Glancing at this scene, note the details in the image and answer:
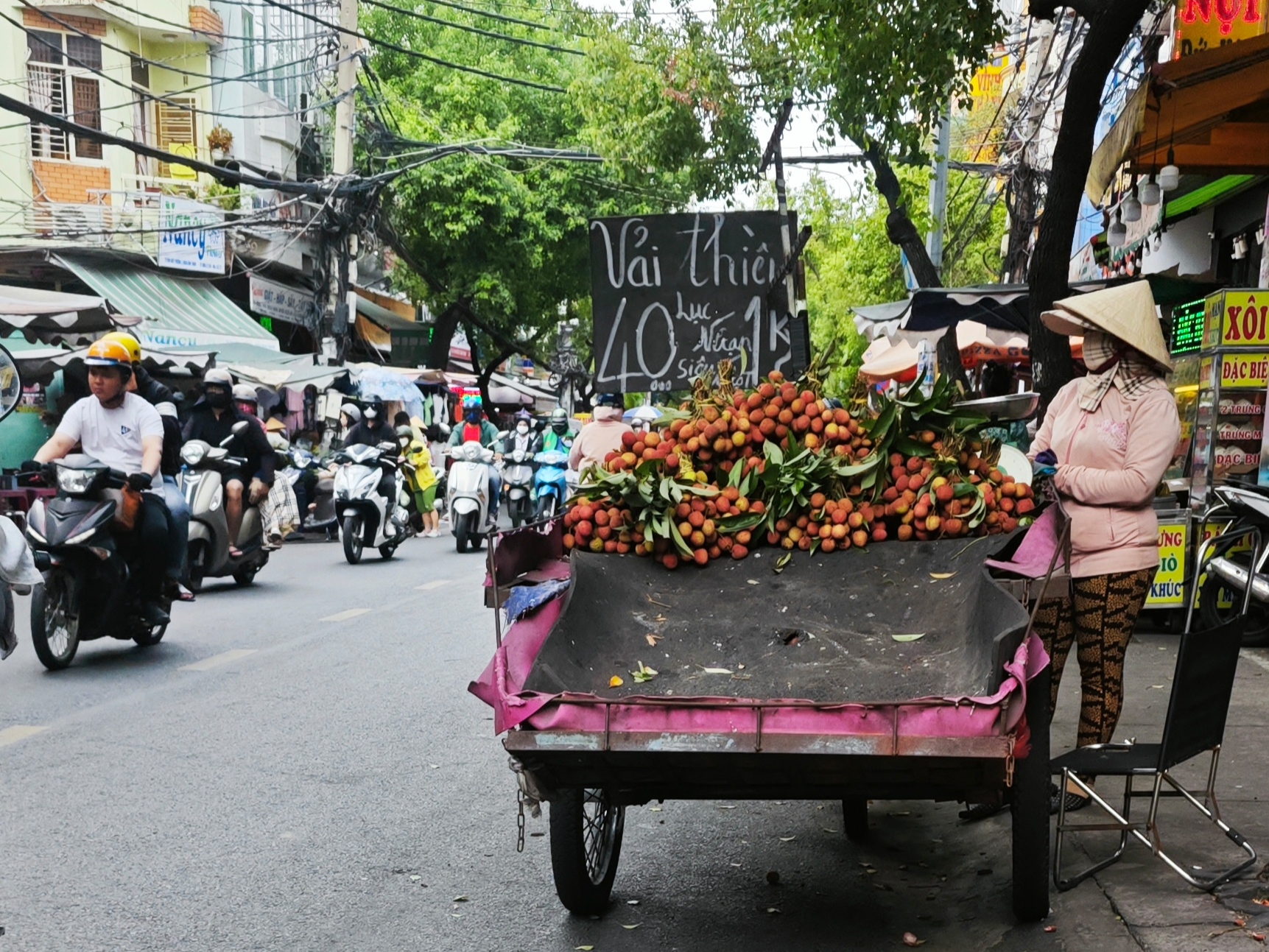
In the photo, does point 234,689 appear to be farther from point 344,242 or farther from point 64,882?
point 344,242

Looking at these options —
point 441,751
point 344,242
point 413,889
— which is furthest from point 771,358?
point 344,242

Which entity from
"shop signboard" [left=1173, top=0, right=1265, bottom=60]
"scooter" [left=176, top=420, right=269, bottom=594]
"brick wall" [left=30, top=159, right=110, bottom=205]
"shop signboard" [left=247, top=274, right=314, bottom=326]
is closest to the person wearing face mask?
"shop signboard" [left=1173, top=0, right=1265, bottom=60]

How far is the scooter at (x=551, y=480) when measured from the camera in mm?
19547

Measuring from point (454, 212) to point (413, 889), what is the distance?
102 feet

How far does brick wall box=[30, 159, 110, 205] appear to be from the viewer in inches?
1019

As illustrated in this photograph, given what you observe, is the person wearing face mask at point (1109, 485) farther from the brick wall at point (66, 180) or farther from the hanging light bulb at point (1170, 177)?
the brick wall at point (66, 180)

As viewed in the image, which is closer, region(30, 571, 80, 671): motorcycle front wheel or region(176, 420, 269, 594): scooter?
region(30, 571, 80, 671): motorcycle front wheel

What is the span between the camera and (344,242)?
26.8 m

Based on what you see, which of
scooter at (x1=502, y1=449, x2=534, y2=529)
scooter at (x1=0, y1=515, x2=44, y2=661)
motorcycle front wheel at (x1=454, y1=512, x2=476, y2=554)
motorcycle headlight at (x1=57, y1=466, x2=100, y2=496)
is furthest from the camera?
scooter at (x1=502, y1=449, x2=534, y2=529)

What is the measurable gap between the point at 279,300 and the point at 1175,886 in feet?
98.5

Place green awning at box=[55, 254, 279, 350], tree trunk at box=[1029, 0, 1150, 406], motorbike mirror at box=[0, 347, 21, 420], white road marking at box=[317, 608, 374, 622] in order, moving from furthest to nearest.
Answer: green awning at box=[55, 254, 279, 350], white road marking at box=[317, 608, 374, 622], tree trunk at box=[1029, 0, 1150, 406], motorbike mirror at box=[0, 347, 21, 420]

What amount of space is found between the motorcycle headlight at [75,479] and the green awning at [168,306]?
1493 centimetres

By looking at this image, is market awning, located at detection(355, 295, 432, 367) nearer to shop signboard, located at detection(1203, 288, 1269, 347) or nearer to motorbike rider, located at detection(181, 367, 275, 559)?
motorbike rider, located at detection(181, 367, 275, 559)

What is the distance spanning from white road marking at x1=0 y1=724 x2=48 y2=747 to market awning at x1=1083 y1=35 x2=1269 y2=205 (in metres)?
7.04
